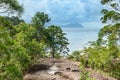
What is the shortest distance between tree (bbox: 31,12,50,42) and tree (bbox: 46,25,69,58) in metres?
0.89

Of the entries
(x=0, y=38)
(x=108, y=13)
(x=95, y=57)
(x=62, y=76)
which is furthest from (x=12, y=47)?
(x=95, y=57)

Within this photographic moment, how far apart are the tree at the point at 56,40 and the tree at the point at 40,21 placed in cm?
89

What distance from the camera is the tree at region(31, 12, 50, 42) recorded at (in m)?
29.0

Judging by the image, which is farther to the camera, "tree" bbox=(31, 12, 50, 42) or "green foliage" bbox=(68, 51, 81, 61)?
"tree" bbox=(31, 12, 50, 42)

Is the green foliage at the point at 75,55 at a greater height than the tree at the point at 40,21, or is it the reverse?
the tree at the point at 40,21

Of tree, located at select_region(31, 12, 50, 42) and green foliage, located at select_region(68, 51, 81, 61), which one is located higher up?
tree, located at select_region(31, 12, 50, 42)

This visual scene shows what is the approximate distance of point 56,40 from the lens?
1185 inches

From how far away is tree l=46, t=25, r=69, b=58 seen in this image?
29.9 metres

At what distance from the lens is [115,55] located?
19.8 m

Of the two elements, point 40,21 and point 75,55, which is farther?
point 40,21

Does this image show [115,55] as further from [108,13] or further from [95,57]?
[108,13]

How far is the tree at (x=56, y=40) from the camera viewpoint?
2986 centimetres

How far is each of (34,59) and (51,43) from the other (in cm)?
1001

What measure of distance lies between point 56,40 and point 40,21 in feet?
7.33
